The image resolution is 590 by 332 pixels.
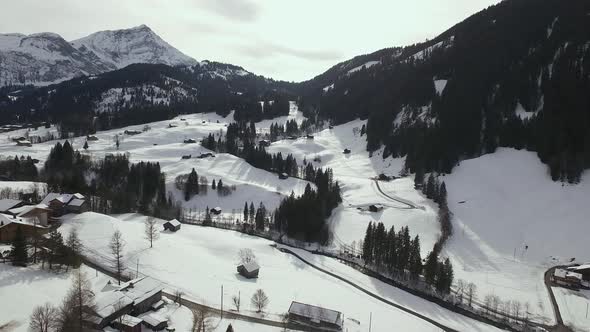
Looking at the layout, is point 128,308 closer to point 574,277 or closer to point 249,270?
point 249,270

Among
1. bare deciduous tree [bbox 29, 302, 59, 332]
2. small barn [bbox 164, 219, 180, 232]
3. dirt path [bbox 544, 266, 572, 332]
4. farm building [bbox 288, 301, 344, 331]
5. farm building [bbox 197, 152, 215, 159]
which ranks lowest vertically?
dirt path [bbox 544, 266, 572, 332]

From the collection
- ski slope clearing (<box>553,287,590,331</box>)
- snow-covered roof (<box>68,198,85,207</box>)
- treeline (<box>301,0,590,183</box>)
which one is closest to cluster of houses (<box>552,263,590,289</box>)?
ski slope clearing (<box>553,287,590,331</box>)

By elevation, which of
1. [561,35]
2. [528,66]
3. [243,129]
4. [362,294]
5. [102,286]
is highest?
[561,35]

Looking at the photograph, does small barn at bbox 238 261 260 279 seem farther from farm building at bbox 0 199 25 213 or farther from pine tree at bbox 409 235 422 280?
farm building at bbox 0 199 25 213

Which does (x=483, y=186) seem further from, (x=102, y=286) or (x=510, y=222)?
(x=102, y=286)

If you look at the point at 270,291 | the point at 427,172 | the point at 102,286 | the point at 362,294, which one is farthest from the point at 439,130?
the point at 102,286

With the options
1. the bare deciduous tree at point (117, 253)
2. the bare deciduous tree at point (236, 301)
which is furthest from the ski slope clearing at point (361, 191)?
the bare deciduous tree at point (117, 253)
